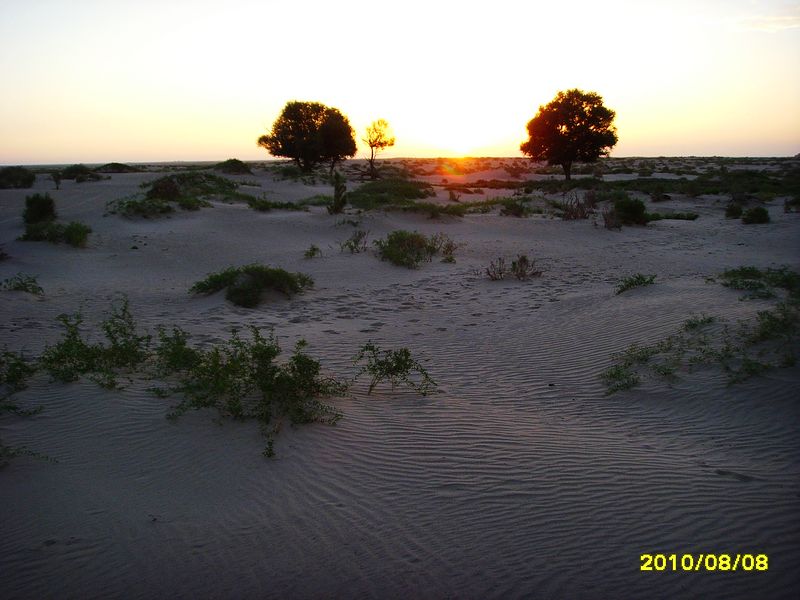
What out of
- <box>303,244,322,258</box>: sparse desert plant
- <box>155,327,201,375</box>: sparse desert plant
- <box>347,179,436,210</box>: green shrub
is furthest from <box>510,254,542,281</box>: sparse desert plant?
<box>347,179,436,210</box>: green shrub

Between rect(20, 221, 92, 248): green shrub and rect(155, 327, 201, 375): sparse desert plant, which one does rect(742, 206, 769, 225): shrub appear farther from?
rect(20, 221, 92, 248): green shrub

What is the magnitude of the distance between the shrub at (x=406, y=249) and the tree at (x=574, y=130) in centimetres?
2643

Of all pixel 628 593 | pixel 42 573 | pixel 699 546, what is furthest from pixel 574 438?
pixel 42 573

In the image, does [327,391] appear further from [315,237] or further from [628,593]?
[315,237]

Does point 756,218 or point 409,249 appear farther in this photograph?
point 756,218

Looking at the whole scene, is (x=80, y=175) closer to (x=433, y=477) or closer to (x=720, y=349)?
(x=433, y=477)

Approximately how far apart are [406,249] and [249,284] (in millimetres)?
5211

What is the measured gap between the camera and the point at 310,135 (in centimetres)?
4419

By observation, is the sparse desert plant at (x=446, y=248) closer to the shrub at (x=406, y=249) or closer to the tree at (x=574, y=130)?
the shrub at (x=406, y=249)

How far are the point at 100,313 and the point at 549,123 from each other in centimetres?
3510

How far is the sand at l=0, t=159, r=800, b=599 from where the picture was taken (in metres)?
3.33

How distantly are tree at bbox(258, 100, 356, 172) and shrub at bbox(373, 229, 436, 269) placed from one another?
99.8 feet

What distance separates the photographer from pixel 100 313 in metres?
9.12

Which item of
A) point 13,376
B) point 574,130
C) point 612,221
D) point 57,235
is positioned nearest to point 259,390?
point 13,376
